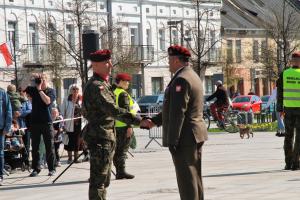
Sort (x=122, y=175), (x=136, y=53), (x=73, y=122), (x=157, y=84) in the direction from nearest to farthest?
(x=122, y=175) → (x=73, y=122) → (x=136, y=53) → (x=157, y=84)

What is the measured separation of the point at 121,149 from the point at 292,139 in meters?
3.03

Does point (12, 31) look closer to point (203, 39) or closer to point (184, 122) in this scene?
point (203, 39)

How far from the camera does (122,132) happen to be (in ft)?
57.6

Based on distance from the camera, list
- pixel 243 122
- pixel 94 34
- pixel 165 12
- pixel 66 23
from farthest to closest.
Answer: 1. pixel 165 12
2. pixel 66 23
3. pixel 243 122
4. pixel 94 34

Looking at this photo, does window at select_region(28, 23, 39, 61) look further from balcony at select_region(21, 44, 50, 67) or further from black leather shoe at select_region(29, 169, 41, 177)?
black leather shoe at select_region(29, 169, 41, 177)

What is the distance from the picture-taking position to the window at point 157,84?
66.2 metres

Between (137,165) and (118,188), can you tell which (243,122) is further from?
(118,188)


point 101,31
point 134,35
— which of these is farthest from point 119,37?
point 134,35

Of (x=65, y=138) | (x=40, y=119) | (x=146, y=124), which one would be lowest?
(x=65, y=138)

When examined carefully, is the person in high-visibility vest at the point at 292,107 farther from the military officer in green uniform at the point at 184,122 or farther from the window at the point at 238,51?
the window at the point at 238,51

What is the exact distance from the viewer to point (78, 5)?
48.9 meters

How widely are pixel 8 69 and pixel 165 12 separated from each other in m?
17.4

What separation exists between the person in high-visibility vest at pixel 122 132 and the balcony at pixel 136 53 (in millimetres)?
38023

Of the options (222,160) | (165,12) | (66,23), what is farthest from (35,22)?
(222,160)
